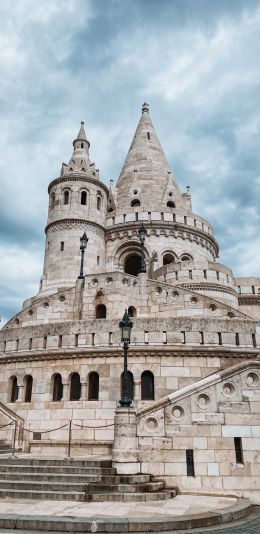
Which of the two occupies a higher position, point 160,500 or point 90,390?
point 90,390

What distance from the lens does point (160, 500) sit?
8602 millimetres

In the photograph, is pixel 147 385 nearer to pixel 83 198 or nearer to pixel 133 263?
pixel 83 198

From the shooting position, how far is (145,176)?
1275 inches

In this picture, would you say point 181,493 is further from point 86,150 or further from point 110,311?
point 86,150

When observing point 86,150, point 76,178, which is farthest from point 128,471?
point 86,150

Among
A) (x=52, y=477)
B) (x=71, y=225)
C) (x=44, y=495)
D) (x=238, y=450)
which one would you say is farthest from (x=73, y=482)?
(x=71, y=225)

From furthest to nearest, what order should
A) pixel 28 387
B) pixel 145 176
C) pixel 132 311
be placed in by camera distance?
pixel 145 176 → pixel 132 311 → pixel 28 387

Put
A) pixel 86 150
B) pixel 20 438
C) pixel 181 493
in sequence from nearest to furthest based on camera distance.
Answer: pixel 181 493, pixel 20 438, pixel 86 150

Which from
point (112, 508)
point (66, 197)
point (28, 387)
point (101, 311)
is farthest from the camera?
point (66, 197)

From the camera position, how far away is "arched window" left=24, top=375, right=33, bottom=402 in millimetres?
14656

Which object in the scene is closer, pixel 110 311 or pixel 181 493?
pixel 181 493

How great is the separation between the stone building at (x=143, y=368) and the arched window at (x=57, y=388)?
4 centimetres

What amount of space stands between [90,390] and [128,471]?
4.40 meters

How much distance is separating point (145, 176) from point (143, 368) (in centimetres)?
2133
